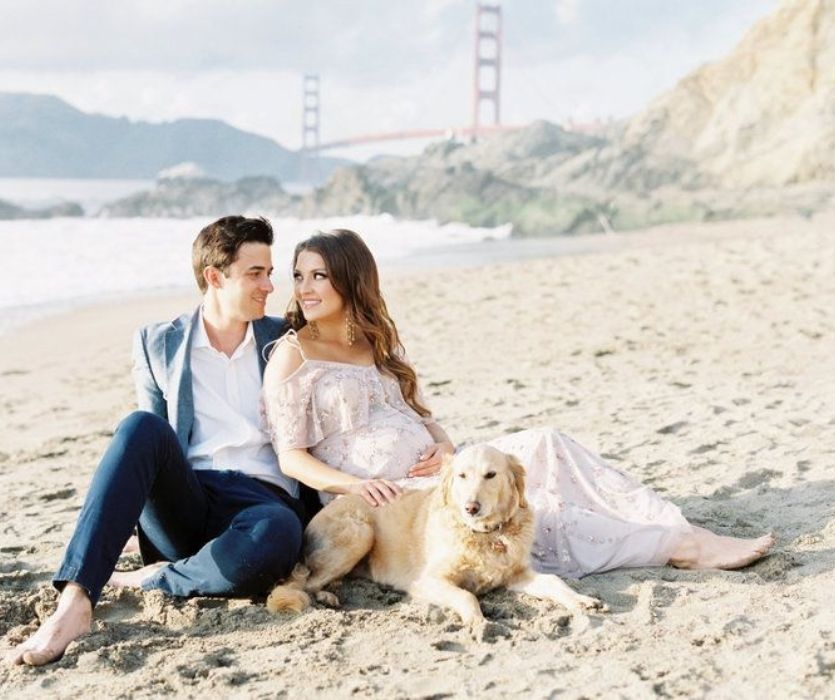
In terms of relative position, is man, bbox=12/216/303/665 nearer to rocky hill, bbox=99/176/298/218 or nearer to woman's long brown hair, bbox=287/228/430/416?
woman's long brown hair, bbox=287/228/430/416

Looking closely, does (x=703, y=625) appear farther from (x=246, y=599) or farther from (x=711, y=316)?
(x=711, y=316)

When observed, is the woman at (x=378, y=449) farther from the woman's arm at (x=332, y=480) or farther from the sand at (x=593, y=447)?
the sand at (x=593, y=447)

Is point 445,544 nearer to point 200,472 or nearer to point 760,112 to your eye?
point 200,472

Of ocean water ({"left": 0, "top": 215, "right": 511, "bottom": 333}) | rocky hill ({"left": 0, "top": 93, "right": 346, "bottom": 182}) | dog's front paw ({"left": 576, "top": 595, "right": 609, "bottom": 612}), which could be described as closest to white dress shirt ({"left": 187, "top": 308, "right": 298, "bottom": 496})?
dog's front paw ({"left": 576, "top": 595, "right": 609, "bottom": 612})

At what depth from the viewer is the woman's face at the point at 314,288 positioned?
3186mm

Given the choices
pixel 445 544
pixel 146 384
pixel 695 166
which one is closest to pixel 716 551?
pixel 445 544

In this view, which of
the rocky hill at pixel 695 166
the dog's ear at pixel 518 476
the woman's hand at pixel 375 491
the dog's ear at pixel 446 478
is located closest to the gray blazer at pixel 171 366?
the woman's hand at pixel 375 491

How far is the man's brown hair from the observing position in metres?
3.15

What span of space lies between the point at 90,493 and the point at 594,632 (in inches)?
52.6

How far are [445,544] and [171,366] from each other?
1.00m

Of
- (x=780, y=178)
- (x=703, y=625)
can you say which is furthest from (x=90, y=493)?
(x=780, y=178)

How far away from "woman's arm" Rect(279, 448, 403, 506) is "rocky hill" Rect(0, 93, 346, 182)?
2504 inches

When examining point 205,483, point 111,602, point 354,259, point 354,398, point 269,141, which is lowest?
point 111,602

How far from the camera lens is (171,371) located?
126 inches
